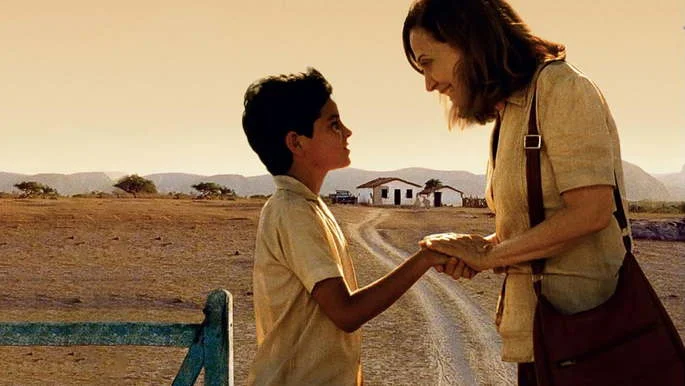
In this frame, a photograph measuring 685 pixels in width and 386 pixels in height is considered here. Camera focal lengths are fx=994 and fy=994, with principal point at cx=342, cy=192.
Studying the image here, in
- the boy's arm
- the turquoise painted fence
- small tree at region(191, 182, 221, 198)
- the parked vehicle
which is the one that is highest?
small tree at region(191, 182, 221, 198)

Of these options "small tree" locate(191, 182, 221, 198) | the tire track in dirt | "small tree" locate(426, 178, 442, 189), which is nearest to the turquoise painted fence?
the tire track in dirt

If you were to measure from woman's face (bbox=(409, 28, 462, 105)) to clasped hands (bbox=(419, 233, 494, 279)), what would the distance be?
0.41 meters

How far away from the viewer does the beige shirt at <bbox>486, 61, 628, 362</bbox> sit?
2.51 metres

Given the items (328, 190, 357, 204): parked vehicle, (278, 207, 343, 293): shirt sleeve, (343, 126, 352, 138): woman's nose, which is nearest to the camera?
(278, 207, 343, 293): shirt sleeve

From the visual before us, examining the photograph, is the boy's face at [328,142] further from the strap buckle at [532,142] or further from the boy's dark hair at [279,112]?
the strap buckle at [532,142]

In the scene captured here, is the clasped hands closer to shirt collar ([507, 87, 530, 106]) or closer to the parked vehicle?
shirt collar ([507, 87, 530, 106])

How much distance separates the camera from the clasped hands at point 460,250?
112 inches

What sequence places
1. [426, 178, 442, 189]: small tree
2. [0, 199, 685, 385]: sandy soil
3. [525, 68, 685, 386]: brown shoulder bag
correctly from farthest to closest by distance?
1. [426, 178, 442, 189]: small tree
2. [0, 199, 685, 385]: sandy soil
3. [525, 68, 685, 386]: brown shoulder bag

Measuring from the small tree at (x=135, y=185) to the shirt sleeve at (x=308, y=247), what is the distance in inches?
2710

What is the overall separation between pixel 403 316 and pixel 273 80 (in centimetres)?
907

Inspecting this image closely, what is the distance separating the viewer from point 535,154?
2523 mm

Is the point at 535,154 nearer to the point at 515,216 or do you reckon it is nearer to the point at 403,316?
the point at 515,216

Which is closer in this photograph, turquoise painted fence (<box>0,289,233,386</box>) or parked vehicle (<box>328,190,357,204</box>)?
turquoise painted fence (<box>0,289,233,386</box>)

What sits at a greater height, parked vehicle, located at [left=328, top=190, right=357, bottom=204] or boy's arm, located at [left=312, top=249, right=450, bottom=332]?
parked vehicle, located at [left=328, top=190, right=357, bottom=204]
